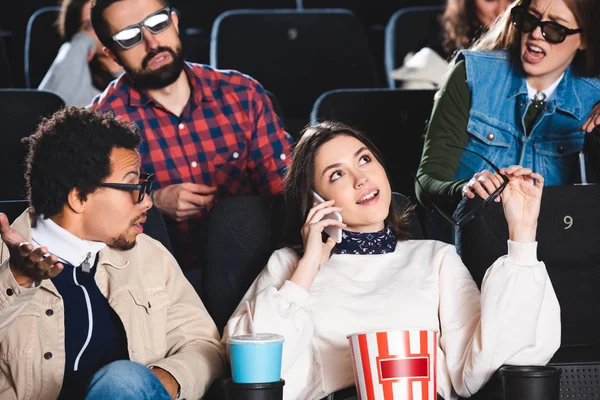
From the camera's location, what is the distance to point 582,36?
2.57 m

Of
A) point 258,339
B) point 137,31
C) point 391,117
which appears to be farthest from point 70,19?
point 258,339

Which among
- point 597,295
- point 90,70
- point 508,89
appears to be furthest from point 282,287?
point 90,70

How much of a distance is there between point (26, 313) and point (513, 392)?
0.97m

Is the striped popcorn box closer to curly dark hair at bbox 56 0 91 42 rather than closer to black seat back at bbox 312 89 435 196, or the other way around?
black seat back at bbox 312 89 435 196

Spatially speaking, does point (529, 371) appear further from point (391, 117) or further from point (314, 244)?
point (391, 117)

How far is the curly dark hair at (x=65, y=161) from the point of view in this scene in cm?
202

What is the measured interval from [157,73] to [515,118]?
3.30 feet

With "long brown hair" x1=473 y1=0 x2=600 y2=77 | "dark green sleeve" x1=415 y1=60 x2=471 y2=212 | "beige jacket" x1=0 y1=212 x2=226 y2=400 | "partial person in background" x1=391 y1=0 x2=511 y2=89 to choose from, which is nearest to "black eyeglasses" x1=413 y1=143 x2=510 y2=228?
"dark green sleeve" x1=415 y1=60 x2=471 y2=212

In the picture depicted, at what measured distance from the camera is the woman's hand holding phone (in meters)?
2.03

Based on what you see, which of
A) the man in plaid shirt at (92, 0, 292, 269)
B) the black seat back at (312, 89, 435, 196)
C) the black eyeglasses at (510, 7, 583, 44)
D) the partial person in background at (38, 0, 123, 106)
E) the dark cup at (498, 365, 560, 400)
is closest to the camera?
the dark cup at (498, 365, 560, 400)

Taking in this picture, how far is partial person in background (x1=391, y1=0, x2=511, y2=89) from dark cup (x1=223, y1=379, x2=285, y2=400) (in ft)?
6.23

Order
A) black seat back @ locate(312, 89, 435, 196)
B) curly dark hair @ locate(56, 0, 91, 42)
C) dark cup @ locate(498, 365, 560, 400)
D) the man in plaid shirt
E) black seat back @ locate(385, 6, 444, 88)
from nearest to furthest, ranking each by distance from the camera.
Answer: dark cup @ locate(498, 365, 560, 400) → the man in plaid shirt → black seat back @ locate(312, 89, 435, 196) → curly dark hair @ locate(56, 0, 91, 42) → black seat back @ locate(385, 6, 444, 88)

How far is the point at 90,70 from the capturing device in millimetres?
3670

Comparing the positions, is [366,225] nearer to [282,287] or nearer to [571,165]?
[282,287]
